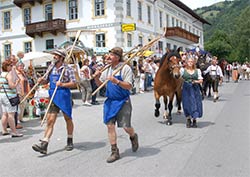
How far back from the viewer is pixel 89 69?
582 inches

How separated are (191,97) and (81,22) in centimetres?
2553

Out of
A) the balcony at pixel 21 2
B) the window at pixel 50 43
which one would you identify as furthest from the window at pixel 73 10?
the balcony at pixel 21 2

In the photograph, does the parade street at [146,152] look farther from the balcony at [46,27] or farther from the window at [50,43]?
the window at [50,43]

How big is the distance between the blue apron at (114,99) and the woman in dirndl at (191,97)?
10.0 feet

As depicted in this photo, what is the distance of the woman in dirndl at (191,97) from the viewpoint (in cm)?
859

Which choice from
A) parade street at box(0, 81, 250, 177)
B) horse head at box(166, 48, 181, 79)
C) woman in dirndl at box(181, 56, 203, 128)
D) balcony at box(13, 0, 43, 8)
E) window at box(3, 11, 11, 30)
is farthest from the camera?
window at box(3, 11, 11, 30)

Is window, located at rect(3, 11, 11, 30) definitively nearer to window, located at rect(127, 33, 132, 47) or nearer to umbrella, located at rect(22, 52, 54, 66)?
window, located at rect(127, 33, 132, 47)

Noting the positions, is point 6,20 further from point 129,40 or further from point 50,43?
point 129,40

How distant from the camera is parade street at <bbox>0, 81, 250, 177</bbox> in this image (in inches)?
209

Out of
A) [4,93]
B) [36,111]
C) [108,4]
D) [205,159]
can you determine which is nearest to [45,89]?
[36,111]

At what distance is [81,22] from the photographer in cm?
3272

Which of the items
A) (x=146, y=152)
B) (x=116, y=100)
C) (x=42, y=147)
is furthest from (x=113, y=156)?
(x=42, y=147)

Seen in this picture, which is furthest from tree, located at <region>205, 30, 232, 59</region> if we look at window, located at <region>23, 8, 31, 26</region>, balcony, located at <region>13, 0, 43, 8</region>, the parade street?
the parade street

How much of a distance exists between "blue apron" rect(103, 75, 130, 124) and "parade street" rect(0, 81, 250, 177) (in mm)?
778
